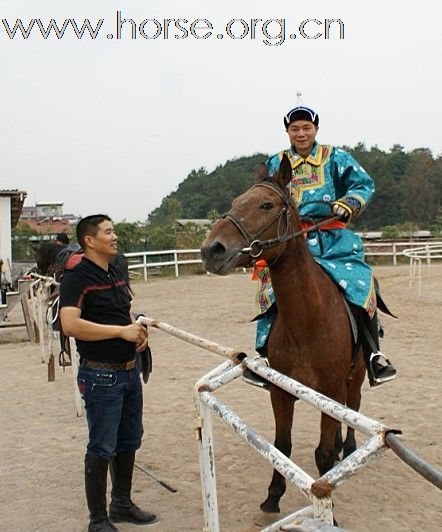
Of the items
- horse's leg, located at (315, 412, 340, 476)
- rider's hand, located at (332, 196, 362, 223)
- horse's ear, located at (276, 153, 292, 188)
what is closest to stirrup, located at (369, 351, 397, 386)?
horse's leg, located at (315, 412, 340, 476)

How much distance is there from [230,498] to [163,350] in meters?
6.10

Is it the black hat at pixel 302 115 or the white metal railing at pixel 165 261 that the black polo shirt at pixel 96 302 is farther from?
the white metal railing at pixel 165 261

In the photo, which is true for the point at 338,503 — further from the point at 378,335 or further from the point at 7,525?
the point at 7,525

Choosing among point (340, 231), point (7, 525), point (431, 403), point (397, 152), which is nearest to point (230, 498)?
point (7, 525)

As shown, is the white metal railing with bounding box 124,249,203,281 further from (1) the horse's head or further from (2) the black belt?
(1) the horse's head

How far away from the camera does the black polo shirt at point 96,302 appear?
3.58m

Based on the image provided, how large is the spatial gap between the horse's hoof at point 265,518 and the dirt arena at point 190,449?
0.25 ft

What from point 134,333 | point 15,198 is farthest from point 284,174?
point 15,198

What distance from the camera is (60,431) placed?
616cm

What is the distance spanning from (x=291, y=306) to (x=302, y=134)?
1.29 m

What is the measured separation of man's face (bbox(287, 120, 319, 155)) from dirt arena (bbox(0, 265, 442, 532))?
230cm

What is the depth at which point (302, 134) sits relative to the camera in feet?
14.5

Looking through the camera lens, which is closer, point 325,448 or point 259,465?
point 325,448

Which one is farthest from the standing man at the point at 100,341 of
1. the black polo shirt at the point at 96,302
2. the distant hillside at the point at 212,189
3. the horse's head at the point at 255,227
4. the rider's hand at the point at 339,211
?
the distant hillside at the point at 212,189
